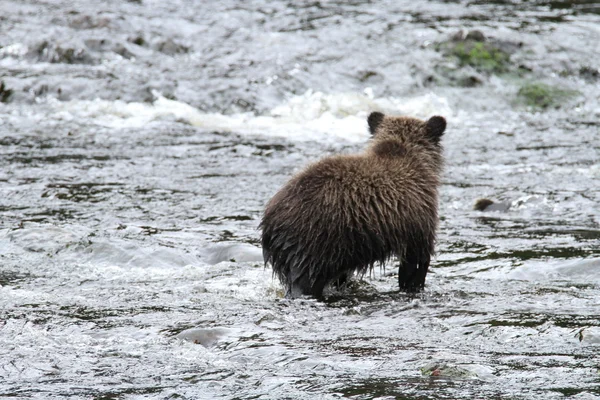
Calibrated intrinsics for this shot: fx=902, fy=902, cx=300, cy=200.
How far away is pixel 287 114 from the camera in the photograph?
13672 mm

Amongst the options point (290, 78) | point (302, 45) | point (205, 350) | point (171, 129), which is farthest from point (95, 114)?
point (205, 350)

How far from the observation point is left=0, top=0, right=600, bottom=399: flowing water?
480 centimetres

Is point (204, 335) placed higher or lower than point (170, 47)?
lower

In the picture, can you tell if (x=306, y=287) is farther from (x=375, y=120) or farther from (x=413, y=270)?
(x=375, y=120)

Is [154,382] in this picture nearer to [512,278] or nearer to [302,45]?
[512,278]

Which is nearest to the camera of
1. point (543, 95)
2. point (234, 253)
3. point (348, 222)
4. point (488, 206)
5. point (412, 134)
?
point (348, 222)

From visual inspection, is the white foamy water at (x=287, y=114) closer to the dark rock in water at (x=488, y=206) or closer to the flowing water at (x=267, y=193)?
the flowing water at (x=267, y=193)

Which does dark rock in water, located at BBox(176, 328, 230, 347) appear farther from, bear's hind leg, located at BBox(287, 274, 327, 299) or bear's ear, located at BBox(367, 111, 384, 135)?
bear's ear, located at BBox(367, 111, 384, 135)

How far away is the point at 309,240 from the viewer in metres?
6.30

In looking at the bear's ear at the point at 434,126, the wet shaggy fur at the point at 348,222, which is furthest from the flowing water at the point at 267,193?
the bear's ear at the point at 434,126

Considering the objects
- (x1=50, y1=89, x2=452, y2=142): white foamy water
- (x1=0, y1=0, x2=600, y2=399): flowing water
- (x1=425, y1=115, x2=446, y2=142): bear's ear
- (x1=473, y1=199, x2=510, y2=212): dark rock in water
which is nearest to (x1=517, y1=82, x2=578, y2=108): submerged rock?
(x1=0, y1=0, x2=600, y2=399): flowing water

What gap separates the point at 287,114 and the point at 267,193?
12.3 feet

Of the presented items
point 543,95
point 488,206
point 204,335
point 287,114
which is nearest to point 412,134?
point 488,206

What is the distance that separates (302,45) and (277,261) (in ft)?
34.0
